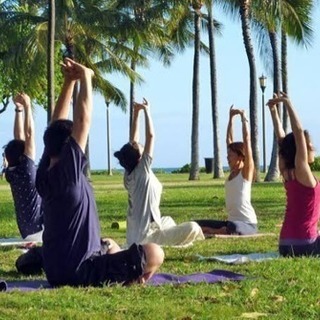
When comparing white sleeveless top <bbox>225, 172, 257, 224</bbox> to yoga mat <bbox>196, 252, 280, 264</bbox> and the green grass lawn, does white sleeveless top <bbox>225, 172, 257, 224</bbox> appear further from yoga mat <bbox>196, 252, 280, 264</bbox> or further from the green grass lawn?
the green grass lawn

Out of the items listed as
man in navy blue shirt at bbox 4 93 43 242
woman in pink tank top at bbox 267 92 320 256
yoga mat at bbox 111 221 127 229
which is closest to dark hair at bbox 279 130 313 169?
Result: woman in pink tank top at bbox 267 92 320 256

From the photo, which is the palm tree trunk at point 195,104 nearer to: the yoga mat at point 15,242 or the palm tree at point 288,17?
the palm tree at point 288,17

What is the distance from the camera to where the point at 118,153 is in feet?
34.9

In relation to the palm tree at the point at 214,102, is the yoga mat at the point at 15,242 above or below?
below

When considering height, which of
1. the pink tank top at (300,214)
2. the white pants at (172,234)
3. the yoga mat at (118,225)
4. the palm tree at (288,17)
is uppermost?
the palm tree at (288,17)

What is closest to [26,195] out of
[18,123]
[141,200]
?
[18,123]

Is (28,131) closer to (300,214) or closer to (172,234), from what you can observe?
(172,234)

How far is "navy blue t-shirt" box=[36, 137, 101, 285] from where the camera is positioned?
7.23 metres

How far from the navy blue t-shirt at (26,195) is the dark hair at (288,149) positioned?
271 centimetres

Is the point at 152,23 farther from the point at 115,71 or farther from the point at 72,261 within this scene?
the point at 72,261

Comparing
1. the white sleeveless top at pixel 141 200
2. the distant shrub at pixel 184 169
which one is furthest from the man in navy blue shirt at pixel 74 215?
the distant shrub at pixel 184 169

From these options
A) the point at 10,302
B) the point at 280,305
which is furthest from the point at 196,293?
the point at 10,302

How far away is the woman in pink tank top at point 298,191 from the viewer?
8906mm

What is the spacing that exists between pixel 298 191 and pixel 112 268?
2453mm
